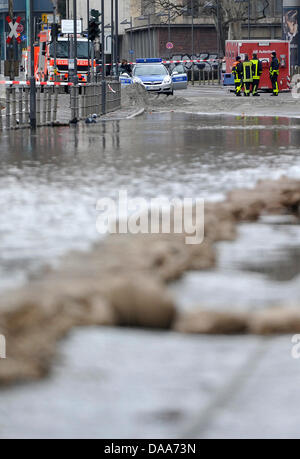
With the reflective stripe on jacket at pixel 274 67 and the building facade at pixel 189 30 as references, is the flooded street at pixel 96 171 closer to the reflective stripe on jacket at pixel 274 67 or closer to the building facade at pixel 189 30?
the reflective stripe on jacket at pixel 274 67

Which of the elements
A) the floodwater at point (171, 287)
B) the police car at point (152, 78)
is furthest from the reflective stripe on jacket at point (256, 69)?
the floodwater at point (171, 287)

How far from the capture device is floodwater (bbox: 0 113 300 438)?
4148 millimetres

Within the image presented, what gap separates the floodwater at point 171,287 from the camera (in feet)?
13.6

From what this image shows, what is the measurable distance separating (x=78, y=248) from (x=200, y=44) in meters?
114

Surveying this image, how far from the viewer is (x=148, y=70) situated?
55812 mm

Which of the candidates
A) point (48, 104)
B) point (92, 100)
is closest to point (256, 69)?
point (92, 100)

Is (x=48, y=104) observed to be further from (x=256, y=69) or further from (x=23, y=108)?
(x=256, y=69)

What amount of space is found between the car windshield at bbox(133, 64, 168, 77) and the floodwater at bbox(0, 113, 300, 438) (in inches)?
1482

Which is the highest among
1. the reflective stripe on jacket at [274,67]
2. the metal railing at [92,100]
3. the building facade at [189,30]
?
the building facade at [189,30]

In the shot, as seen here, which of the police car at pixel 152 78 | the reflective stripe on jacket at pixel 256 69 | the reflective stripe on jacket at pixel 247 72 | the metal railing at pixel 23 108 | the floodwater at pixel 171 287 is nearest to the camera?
the floodwater at pixel 171 287

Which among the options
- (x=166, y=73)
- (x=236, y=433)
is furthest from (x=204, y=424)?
(x=166, y=73)

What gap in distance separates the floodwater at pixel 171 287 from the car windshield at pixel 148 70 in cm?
3765

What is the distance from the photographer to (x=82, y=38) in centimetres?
6234

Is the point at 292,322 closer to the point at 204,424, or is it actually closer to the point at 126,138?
the point at 204,424
